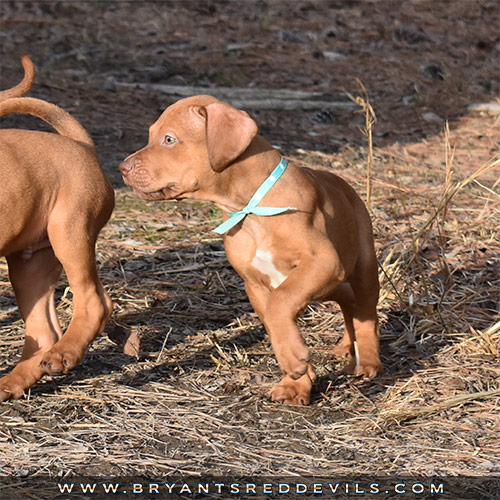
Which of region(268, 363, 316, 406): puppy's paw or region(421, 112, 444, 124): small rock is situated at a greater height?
region(268, 363, 316, 406): puppy's paw

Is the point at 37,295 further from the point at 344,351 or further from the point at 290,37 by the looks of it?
the point at 290,37

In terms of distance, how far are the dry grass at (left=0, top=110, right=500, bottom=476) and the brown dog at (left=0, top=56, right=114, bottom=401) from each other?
256 mm

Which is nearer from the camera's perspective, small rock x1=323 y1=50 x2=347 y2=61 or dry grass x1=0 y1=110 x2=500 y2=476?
dry grass x1=0 y1=110 x2=500 y2=476

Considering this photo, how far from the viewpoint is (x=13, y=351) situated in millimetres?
4809

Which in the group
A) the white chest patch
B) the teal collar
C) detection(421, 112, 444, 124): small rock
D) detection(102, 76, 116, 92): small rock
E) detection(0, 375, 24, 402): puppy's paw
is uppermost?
the teal collar

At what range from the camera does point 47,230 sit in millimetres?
4102

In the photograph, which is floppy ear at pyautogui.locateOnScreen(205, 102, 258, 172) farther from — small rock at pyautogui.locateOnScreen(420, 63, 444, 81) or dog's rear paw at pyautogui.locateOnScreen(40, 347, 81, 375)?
small rock at pyautogui.locateOnScreen(420, 63, 444, 81)

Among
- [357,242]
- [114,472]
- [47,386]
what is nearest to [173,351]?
[47,386]

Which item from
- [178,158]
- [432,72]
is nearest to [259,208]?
[178,158]

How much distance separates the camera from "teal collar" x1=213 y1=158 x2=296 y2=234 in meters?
4.01

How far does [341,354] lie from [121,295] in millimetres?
1486

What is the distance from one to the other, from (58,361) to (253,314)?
176 centimetres

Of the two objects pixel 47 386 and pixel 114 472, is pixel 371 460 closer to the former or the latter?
pixel 114 472

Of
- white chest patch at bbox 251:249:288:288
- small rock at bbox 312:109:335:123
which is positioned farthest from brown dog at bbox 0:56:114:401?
small rock at bbox 312:109:335:123
